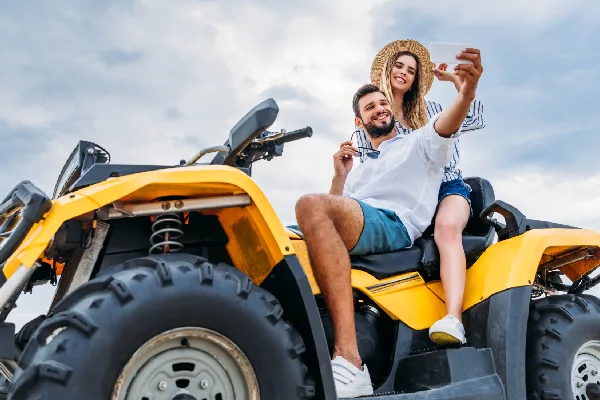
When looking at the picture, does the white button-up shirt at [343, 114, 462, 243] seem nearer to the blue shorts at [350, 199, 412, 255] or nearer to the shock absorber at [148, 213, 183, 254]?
the blue shorts at [350, 199, 412, 255]

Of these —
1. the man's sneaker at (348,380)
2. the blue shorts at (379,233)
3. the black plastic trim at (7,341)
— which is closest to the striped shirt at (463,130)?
the blue shorts at (379,233)

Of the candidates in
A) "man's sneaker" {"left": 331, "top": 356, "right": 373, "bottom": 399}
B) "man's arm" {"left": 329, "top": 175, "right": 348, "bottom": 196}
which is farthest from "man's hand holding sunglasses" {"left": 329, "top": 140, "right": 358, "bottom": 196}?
"man's sneaker" {"left": 331, "top": 356, "right": 373, "bottom": 399}

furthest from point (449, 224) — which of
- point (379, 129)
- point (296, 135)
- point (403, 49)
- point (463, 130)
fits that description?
point (403, 49)

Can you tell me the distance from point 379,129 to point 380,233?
110 centimetres

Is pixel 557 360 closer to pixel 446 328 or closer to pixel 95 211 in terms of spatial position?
pixel 446 328

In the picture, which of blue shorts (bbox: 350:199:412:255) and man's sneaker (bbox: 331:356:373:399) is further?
blue shorts (bbox: 350:199:412:255)

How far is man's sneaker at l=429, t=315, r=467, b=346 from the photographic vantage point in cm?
362

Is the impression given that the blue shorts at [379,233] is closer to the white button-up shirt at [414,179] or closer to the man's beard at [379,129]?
the white button-up shirt at [414,179]

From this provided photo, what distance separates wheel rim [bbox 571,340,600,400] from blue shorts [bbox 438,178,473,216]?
111 cm

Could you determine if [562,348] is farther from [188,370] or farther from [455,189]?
[188,370]

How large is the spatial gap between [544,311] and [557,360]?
0.34m

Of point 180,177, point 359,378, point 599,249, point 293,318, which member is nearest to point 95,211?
point 180,177

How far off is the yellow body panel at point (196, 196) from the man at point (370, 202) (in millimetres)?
439

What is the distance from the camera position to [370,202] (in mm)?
4164
